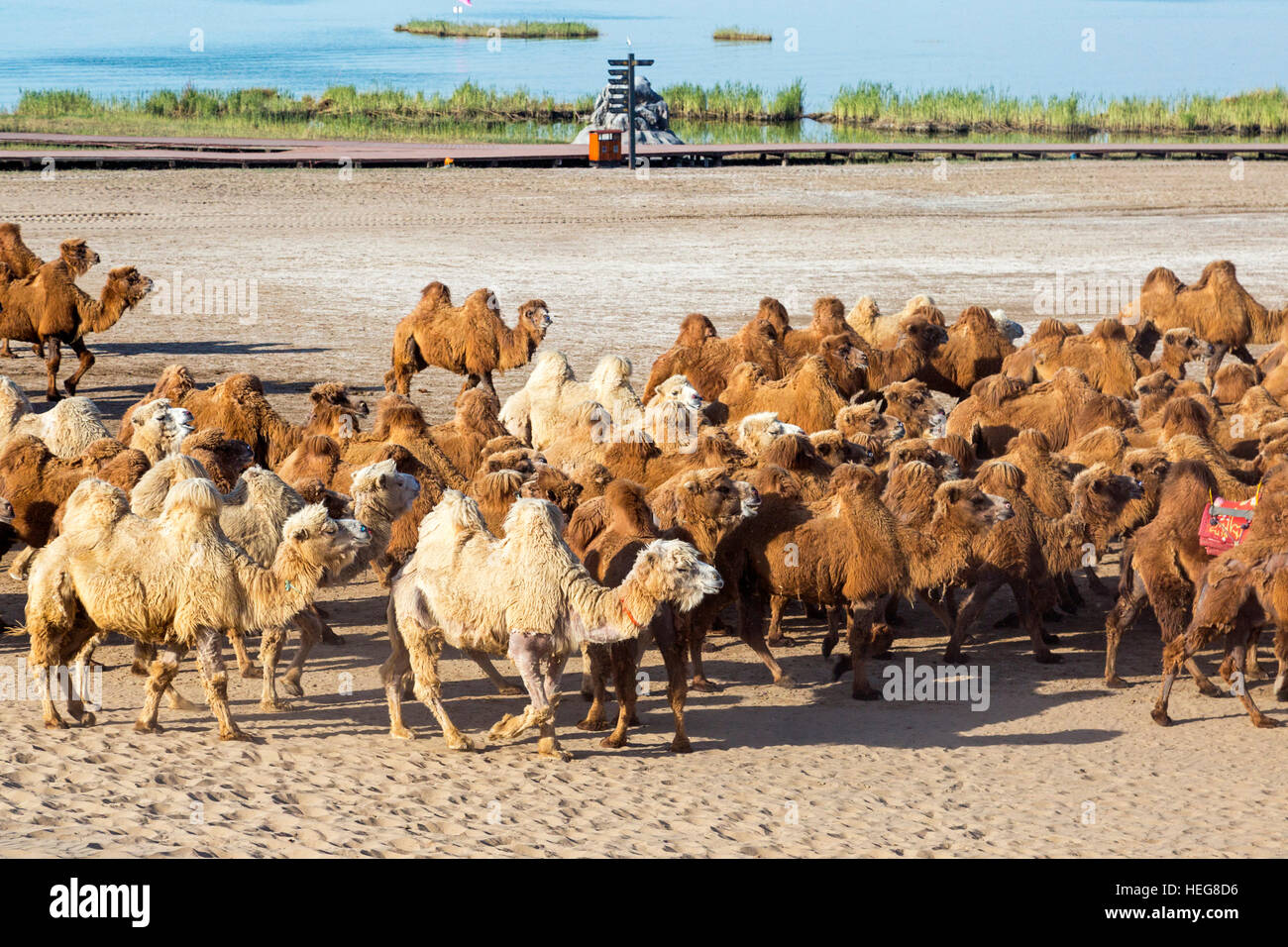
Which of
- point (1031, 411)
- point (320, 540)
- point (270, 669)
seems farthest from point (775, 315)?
point (320, 540)

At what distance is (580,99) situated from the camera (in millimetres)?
59031

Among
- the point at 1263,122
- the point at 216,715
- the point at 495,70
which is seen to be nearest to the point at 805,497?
the point at 216,715

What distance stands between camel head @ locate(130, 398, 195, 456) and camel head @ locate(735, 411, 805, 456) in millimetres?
3939

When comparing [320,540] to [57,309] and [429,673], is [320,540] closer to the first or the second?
[429,673]

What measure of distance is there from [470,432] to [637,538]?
3389 mm

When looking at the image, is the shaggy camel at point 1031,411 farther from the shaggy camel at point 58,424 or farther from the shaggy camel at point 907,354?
the shaggy camel at point 58,424

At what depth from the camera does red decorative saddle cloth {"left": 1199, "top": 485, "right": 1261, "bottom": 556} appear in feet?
31.3

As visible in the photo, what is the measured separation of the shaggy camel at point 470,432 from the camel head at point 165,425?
172cm

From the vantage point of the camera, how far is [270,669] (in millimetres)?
8766

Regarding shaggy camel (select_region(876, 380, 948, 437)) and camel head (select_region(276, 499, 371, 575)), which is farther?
shaggy camel (select_region(876, 380, 948, 437))

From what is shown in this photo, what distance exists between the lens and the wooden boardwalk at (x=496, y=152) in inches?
1495

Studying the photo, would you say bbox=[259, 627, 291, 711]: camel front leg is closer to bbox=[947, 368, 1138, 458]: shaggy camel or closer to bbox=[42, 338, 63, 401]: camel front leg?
bbox=[947, 368, 1138, 458]: shaggy camel

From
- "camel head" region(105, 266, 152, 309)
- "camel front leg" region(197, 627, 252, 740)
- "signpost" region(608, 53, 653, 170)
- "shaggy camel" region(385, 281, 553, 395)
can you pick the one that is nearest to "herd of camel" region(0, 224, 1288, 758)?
"camel front leg" region(197, 627, 252, 740)

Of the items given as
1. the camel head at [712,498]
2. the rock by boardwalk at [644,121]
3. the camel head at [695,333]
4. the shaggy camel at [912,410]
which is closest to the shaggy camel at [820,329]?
the camel head at [695,333]
